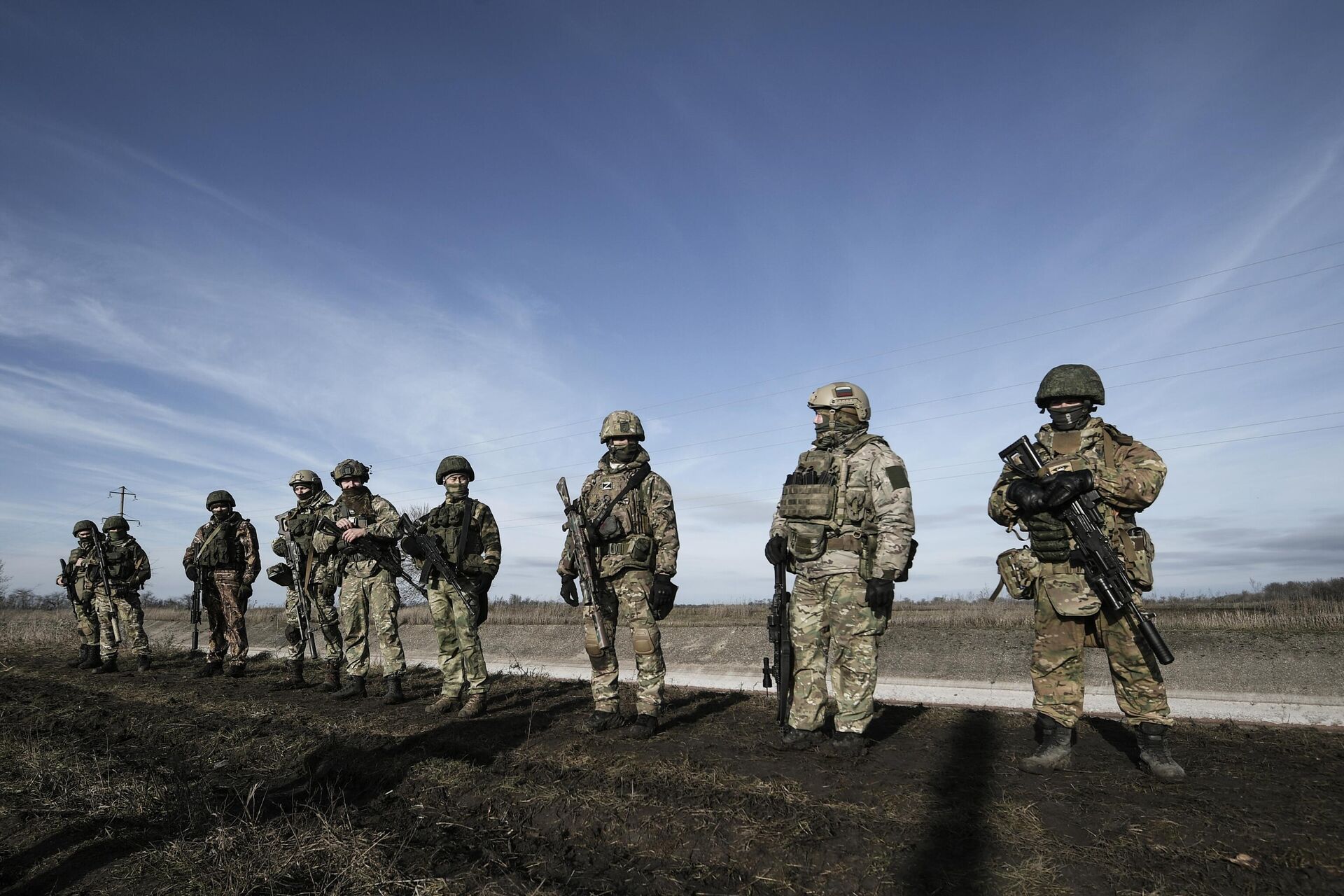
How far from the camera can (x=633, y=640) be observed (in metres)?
6.77

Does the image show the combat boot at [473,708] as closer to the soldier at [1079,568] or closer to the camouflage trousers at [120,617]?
the soldier at [1079,568]

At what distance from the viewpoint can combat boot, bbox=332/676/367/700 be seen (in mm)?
9383

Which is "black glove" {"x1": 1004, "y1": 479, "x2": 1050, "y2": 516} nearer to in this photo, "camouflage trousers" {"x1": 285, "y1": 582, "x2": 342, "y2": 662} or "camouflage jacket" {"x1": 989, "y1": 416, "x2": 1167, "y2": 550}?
"camouflage jacket" {"x1": 989, "y1": 416, "x2": 1167, "y2": 550}

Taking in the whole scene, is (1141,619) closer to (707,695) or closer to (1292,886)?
(1292,886)

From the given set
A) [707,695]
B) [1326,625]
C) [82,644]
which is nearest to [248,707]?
[707,695]

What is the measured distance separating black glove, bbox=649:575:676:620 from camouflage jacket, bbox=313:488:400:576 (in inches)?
153

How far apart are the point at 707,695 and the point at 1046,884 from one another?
650 cm

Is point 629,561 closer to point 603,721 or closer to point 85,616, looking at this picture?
point 603,721

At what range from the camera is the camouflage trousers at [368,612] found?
9180mm

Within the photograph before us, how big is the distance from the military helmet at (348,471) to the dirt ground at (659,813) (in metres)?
3.32

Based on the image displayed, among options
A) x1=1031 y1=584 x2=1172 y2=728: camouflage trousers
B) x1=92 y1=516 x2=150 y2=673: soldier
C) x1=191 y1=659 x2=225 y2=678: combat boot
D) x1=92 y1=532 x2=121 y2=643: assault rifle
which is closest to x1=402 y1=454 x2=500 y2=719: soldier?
x1=1031 y1=584 x2=1172 y2=728: camouflage trousers

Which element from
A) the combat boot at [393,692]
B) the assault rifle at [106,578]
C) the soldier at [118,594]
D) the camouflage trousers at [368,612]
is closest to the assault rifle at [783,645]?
the combat boot at [393,692]

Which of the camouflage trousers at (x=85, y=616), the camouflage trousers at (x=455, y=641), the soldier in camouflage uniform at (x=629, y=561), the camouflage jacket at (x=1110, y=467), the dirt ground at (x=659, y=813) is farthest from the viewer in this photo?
the camouflage trousers at (x=85, y=616)

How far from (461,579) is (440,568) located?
250mm
